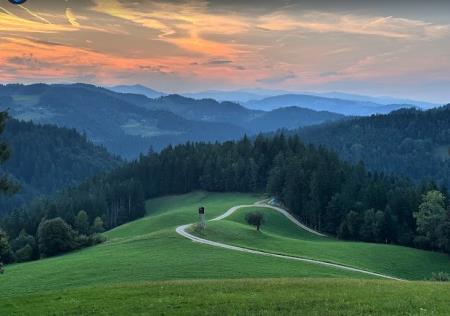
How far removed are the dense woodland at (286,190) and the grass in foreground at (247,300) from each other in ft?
206

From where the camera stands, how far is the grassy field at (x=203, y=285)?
81.6ft

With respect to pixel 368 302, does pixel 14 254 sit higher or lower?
lower

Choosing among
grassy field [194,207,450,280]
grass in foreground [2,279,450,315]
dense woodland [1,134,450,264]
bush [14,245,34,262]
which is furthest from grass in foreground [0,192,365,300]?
dense woodland [1,134,450,264]

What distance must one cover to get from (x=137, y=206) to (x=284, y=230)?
62692mm

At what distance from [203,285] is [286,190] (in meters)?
91.3

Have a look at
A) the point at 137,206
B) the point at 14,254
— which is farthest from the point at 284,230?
the point at 137,206

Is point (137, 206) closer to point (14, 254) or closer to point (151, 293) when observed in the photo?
point (14, 254)

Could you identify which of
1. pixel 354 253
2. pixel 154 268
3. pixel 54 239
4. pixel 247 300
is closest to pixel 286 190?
pixel 354 253

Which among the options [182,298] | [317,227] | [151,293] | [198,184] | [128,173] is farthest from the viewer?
[128,173]

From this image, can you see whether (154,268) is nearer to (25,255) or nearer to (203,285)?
(203,285)

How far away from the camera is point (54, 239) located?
75875mm

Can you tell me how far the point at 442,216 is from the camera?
88250mm

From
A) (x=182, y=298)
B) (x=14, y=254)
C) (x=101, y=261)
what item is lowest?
(x=14, y=254)

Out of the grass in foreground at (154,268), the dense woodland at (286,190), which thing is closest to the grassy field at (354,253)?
the grass in foreground at (154,268)
